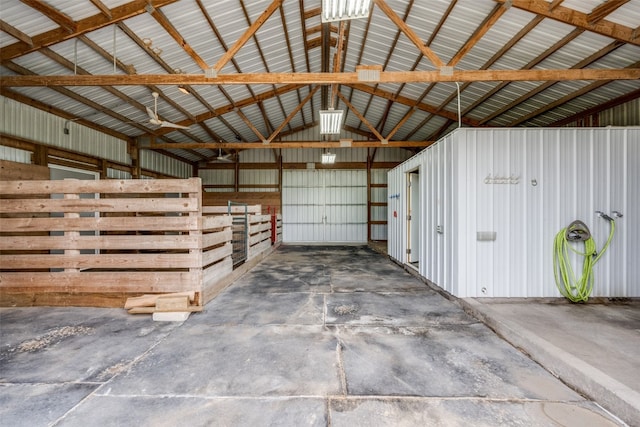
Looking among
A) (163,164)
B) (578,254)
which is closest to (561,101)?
(578,254)

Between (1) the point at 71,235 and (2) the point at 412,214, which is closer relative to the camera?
(1) the point at 71,235

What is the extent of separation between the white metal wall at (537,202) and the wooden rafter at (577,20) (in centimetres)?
150

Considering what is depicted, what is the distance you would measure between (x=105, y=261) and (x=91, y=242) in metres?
0.38

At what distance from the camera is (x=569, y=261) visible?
4590 millimetres

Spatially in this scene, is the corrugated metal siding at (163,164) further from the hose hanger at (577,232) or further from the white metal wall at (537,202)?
the hose hanger at (577,232)

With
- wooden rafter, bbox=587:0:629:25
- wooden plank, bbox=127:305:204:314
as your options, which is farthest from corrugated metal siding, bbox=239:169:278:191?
wooden rafter, bbox=587:0:629:25

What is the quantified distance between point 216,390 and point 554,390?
2.71 metres

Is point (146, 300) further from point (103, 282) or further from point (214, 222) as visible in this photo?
point (214, 222)

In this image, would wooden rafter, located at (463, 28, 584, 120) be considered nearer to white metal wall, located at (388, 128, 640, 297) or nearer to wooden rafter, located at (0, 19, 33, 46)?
white metal wall, located at (388, 128, 640, 297)

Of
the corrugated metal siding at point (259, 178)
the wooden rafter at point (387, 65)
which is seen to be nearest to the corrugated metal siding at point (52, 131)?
the corrugated metal siding at point (259, 178)

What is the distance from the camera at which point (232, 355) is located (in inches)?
117

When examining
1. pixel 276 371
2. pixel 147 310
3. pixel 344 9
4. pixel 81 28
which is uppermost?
pixel 81 28

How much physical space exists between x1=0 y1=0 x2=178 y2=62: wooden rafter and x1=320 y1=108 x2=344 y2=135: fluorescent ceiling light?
3646 mm

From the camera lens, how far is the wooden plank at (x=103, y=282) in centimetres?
426
